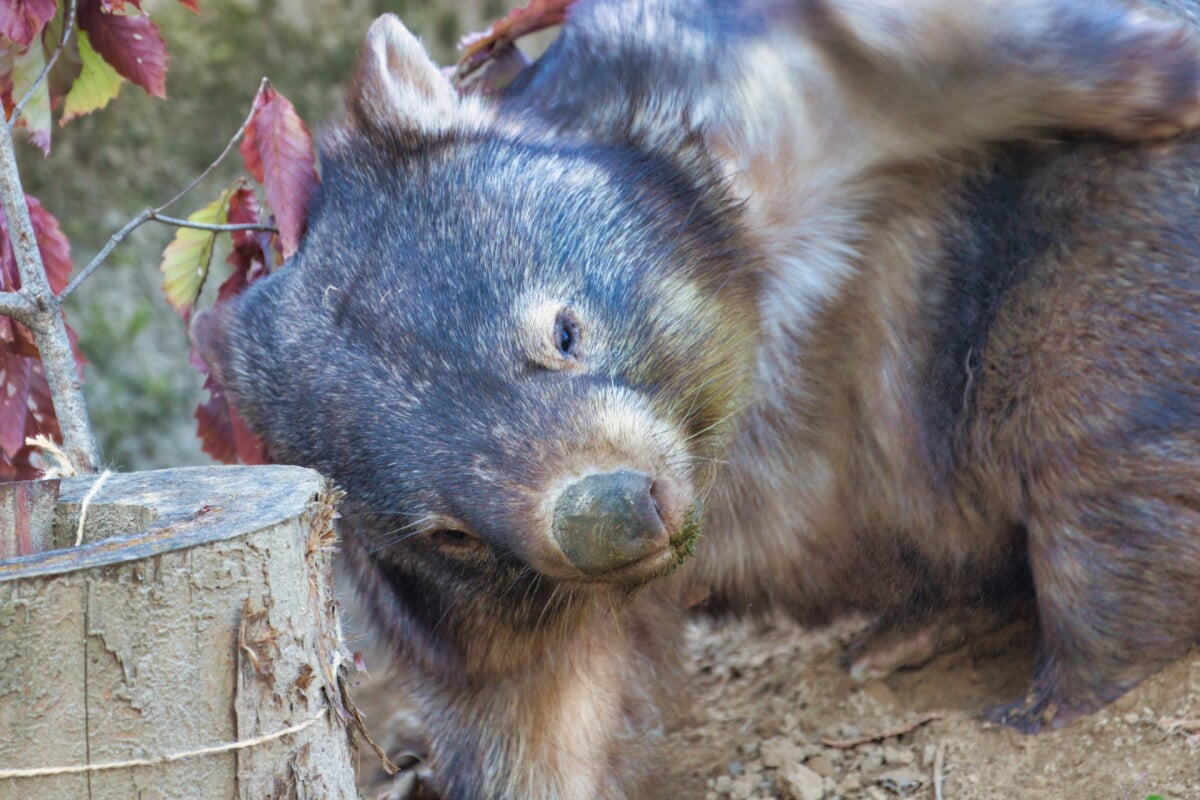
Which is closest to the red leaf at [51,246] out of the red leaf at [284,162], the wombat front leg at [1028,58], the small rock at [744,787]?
the red leaf at [284,162]

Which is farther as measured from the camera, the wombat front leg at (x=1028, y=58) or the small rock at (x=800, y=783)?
the small rock at (x=800, y=783)

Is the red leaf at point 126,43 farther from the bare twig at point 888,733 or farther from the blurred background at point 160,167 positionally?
the blurred background at point 160,167

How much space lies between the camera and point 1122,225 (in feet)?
8.99

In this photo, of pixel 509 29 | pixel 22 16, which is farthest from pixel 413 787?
pixel 22 16

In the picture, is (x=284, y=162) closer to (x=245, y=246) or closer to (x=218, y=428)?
(x=245, y=246)

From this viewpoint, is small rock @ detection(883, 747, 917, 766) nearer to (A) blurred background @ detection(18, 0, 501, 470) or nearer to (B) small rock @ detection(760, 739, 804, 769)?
(B) small rock @ detection(760, 739, 804, 769)

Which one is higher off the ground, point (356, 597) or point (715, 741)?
point (356, 597)

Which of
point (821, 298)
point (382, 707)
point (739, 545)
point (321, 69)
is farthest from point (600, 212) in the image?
point (321, 69)

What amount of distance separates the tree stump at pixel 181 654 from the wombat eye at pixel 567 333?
52cm

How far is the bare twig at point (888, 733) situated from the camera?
3.17 metres

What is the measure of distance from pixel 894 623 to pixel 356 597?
1.36 meters

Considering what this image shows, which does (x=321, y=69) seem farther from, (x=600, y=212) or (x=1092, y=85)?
(x=1092, y=85)

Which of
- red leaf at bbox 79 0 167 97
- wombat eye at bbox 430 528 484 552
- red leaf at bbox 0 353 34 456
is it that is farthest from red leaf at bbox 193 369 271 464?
wombat eye at bbox 430 528 484 552

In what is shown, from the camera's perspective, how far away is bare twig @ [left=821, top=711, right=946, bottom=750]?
3170 mm
